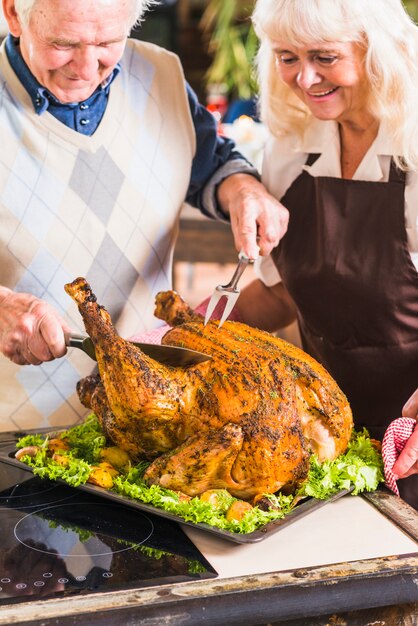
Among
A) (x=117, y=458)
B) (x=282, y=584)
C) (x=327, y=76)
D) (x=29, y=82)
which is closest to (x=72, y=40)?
(x=29, y=82)

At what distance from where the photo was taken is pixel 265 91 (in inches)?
76.6

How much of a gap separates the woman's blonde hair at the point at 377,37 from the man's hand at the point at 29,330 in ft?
2.40

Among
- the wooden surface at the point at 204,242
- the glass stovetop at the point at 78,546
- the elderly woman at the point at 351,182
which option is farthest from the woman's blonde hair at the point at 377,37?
the wooden surface at the point at 204,242

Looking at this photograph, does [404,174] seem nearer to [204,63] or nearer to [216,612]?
[216,612]

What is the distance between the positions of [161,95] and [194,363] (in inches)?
32.7

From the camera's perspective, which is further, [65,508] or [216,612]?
[65,508]

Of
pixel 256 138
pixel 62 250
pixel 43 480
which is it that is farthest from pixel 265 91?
pixel 256 138

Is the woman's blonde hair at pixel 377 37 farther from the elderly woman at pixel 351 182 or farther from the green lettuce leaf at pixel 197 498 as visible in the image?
the green lettuce leaf at pixel 197 498

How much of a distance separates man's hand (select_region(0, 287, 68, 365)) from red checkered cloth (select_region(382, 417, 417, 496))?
58 centimetres

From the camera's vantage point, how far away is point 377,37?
1599 mm

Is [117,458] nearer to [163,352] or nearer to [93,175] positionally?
[163,352]

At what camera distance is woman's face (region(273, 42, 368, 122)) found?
162 centimetres

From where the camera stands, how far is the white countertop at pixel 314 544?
3.76 feet

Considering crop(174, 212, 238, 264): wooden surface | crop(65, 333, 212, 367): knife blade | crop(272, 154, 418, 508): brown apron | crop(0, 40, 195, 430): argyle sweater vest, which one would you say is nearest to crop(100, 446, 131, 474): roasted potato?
crop(65, 333, 212, 367): knife blade
